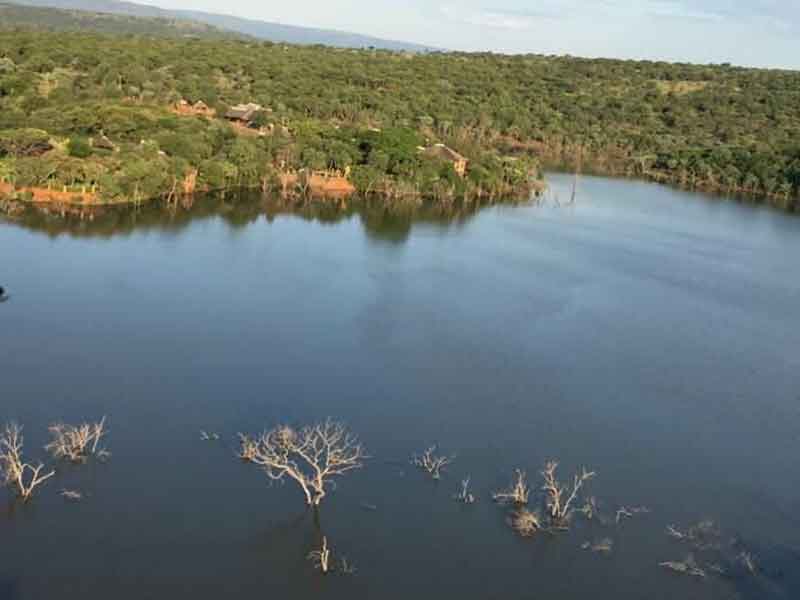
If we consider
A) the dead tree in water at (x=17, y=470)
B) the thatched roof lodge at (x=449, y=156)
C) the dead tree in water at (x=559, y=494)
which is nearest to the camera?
the dead tree in water at (x=17, y=470)

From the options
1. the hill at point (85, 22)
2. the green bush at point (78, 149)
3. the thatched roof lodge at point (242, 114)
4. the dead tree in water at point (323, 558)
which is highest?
the hill at point (85, 22)

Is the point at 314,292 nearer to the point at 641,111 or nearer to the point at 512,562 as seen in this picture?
the point at 512,562

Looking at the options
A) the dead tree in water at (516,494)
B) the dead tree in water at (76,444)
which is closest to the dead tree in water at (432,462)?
the dead tree in water at (516,494)

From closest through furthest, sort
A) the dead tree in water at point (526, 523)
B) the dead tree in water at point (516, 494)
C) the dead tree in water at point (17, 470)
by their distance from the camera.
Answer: the dead tree in water at point (17, 470) → the dead tree in water at point (526, 523) → the dead tree in water at point (516, 494)

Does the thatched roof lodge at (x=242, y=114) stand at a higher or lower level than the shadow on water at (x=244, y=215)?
higher

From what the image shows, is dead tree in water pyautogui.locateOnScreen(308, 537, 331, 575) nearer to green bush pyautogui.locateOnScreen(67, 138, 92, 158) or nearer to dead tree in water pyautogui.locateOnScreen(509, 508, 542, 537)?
dead tree in water pyautogui.locateOnScreen(509, 508, 542, 537)

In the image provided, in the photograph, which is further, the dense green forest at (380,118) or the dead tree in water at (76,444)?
the dense green forest at (380,118)

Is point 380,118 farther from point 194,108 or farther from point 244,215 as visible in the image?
point 244,215

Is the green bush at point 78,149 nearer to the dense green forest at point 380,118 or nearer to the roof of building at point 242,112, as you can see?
the dense green forest at point 380,118
